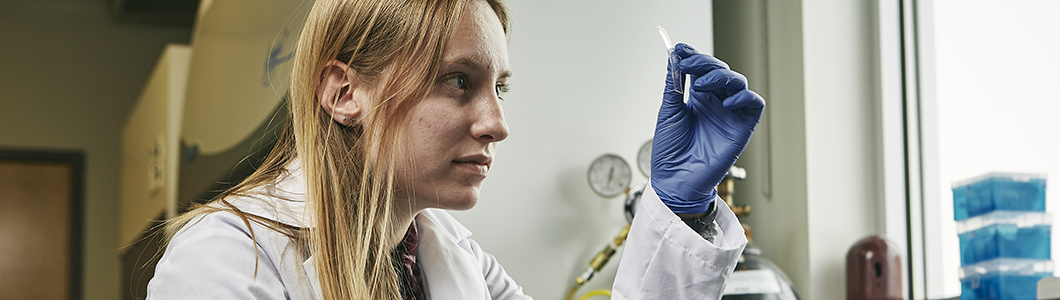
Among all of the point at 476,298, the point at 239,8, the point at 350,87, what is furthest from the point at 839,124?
the point at 239,8

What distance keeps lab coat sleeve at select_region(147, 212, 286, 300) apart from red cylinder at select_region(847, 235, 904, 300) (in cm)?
110

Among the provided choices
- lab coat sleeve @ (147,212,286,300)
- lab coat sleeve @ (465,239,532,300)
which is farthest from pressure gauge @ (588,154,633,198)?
lab coat sleeve @ (147,212,286,300)

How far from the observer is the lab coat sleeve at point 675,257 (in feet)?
2.89

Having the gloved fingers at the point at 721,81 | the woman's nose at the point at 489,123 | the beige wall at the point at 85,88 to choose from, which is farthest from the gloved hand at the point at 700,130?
the beige wall at the point at 85,88

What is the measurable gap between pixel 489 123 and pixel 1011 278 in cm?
104

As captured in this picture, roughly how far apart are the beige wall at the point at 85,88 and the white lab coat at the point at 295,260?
3.46m

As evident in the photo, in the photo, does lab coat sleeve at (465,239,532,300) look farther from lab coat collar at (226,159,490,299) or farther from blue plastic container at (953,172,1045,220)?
blue plastic container at (953,172,1045,220)

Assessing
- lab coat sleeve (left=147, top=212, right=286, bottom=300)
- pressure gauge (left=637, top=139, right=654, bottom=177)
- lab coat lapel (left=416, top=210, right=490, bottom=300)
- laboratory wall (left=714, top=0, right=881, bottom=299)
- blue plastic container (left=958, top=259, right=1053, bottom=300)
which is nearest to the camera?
lab coat sleeve (left=147, top=212, right=286, bottom=300)

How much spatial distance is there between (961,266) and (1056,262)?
0.49ft

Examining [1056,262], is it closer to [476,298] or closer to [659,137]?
[659,137]

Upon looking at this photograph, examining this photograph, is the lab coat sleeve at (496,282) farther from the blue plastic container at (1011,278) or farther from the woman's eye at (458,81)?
the blue plastic container at (1011,278)

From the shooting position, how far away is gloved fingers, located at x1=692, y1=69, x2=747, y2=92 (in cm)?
88

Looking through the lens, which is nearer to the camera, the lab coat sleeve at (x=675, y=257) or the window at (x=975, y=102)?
the lab coat sleeve at (x=675, y=257)

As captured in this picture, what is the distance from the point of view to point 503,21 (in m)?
1.08
